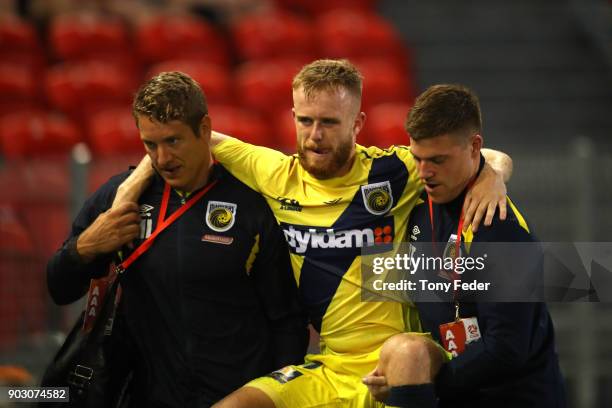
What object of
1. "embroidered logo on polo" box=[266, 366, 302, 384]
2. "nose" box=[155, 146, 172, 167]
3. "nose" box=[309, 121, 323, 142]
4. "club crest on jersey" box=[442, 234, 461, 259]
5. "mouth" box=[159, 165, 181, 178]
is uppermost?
"nose" box=[309, 121, 323, 142]

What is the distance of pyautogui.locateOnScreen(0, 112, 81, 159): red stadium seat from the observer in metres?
9.55

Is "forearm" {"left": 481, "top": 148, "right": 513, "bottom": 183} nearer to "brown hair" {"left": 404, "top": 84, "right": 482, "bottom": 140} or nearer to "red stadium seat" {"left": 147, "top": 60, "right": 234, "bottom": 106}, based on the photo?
"brown hair" {"left": 404, "top": 84, "right": 482, "bottom": 140}

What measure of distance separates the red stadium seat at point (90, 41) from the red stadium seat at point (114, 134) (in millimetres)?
1341

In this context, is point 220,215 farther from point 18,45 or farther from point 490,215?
point 18,45

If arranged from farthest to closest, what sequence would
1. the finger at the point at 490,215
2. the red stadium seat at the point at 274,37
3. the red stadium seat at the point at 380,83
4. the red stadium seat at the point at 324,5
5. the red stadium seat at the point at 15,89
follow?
the red stadium seat at the point at 324,5 → the red stadium seat at the point at 274,37 → the red stadium seat at the point at 15,89 → the red stadium seat at the point at 380,83 → the finger at the point at 490,215

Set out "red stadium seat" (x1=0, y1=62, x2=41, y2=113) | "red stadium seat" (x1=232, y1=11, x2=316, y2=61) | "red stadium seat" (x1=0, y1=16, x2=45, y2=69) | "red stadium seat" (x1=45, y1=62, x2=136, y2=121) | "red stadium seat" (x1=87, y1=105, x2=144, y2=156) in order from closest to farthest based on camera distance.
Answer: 1. "red stadium seat" (x1=87, y1=105, x2=144, y2=156)
2. "red stadium seat" (x1=0, y1=62, x2=41, y2=113)
3. "red stadium seat" (x1=45, y1=62, x2=136, y2=121)
4. "red stadium seat" (x1=0, y1=16, x2=45, y2=69)
5. "red stadium seat" (x1=232, y1=11, x2=316, y2=61)

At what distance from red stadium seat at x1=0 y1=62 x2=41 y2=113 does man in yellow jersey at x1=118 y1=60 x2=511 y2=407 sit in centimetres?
656

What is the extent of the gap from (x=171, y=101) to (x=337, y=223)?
2.86 ft

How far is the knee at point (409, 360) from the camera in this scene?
3.67 m

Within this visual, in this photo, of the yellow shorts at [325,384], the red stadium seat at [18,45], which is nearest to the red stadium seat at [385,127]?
the red stadium seat at [18,45]

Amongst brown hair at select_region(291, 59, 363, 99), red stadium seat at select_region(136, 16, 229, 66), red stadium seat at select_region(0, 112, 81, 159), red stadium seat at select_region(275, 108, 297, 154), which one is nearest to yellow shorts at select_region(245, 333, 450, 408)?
brown hair at select_region(291, 59, 363, 99)

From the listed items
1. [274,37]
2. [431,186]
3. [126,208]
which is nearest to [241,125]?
[274,37]

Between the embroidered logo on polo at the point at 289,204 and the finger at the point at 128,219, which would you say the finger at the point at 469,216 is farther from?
the finger at the point at 128,219

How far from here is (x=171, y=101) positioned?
4.19 metres
